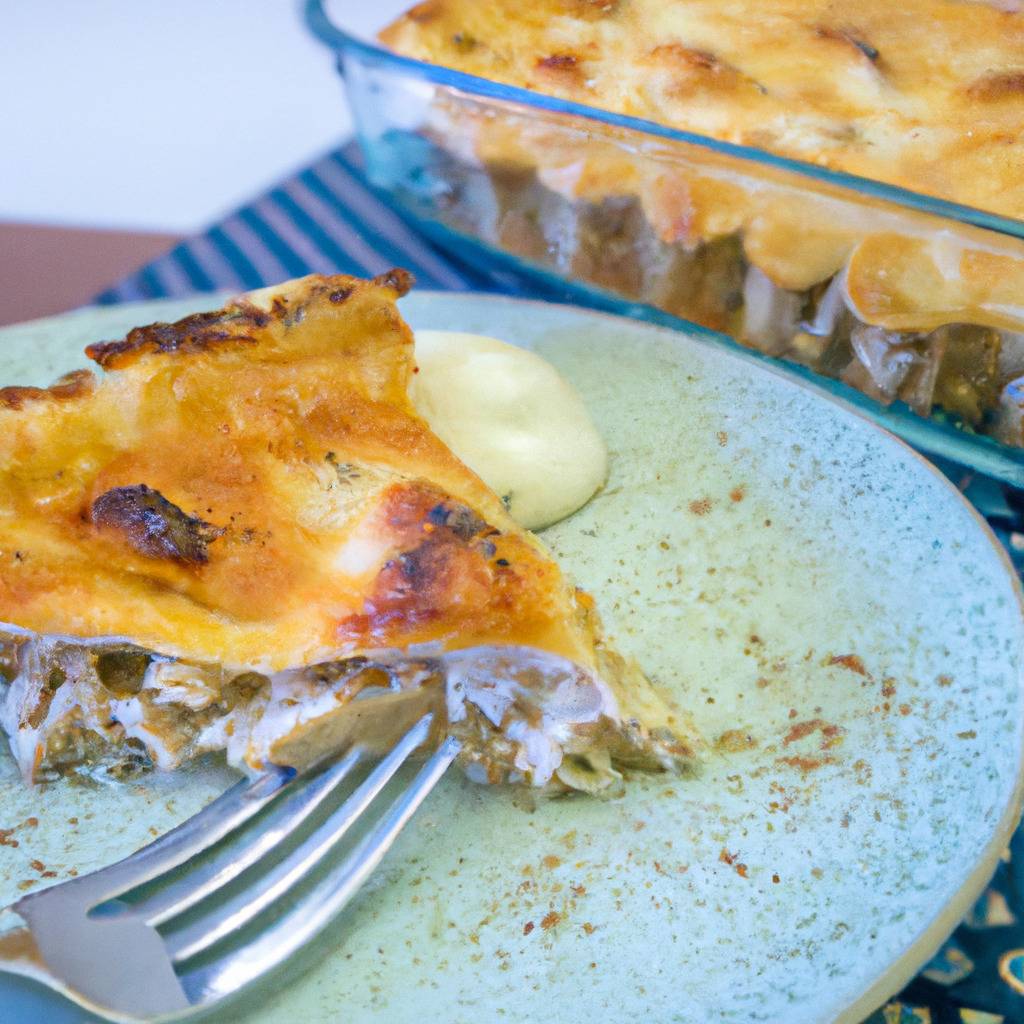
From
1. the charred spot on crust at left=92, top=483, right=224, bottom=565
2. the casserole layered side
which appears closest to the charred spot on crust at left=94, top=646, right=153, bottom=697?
the charred spot on crust at left=92, top=483, right=224, bottom=565

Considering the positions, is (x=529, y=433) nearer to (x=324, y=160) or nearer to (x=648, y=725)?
(x=648, y=725)

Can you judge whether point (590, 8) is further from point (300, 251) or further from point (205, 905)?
point (205, 905)

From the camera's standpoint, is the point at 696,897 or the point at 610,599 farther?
the point at 610,599

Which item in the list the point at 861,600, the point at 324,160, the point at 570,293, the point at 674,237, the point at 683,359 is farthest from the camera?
the point at 324,160

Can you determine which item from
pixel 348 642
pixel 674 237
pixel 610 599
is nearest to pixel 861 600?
pixel 610 599

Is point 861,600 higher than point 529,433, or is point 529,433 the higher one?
point 529,433

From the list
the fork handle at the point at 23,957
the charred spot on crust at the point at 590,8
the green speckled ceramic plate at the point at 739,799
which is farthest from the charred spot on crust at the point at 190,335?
the charred spot on crust at the point at 590,8
